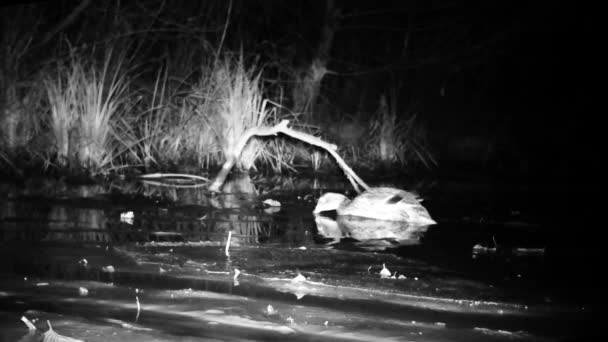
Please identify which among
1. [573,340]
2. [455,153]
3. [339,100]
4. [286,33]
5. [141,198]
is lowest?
[573,340]

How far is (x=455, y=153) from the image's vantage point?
47.2ft

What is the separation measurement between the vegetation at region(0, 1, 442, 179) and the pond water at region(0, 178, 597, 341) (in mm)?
2123

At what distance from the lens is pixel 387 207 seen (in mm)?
7199

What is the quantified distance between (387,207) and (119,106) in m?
5.08

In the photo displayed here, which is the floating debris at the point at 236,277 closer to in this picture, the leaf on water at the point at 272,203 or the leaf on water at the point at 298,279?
the leaf on water at the point at 298,279

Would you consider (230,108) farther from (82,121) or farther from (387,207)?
(387,207)

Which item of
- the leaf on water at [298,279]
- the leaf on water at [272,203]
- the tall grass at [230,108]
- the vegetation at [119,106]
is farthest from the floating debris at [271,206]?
the leaf on water at [298,279]

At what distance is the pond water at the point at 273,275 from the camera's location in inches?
145

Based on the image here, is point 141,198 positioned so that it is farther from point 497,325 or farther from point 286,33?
point 286,33

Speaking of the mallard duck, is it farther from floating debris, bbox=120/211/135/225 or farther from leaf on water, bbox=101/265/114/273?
leaf on water, bbox=101/265/114/273

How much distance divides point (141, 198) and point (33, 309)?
13.6ft

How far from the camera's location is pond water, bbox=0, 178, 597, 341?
369 cm

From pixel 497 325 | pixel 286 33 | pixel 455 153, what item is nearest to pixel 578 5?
pixel 455 153

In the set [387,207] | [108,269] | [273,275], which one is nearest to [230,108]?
[387,207]
